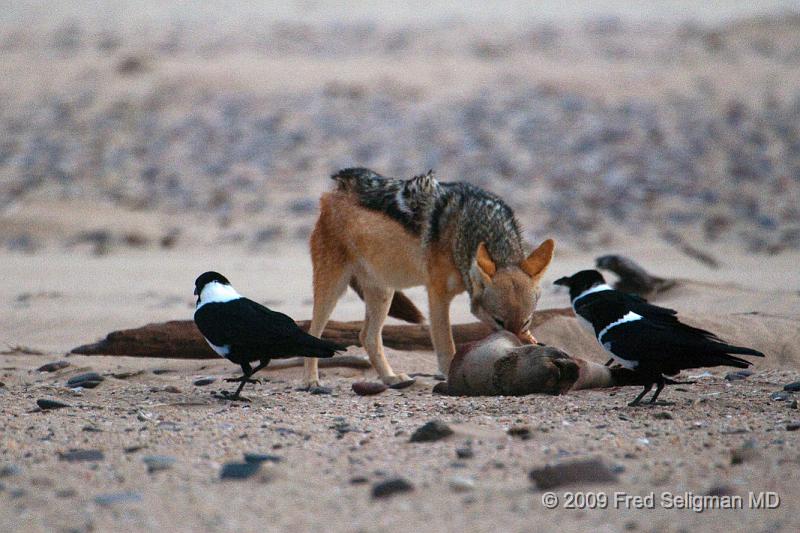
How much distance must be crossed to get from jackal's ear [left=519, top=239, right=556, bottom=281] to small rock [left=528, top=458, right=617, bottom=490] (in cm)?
254

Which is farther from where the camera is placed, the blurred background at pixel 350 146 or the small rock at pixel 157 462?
the blurred background at pixel 350 146

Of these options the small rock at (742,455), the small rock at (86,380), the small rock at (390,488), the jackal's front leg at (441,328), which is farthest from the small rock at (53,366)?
the small rock at (742,455)

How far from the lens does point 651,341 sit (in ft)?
17.7

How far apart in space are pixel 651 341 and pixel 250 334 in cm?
213

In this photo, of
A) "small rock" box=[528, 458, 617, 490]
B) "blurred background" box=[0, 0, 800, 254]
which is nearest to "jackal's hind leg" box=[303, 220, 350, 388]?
"small rock" box=[528, 458, 617, 490]

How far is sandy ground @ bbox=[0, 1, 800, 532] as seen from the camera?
4117mm

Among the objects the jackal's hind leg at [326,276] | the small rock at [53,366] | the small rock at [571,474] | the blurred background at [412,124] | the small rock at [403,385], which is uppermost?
the blurred background at [412,124]

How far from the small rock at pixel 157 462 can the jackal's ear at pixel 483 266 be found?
2.57 meters

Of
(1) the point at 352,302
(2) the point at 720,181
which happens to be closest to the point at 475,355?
(1) the point at 352,302

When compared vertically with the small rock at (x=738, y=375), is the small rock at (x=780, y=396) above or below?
below

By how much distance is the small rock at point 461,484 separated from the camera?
402 centimetres

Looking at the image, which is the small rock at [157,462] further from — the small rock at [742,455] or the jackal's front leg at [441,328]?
the jackal's front leg at [441,328]

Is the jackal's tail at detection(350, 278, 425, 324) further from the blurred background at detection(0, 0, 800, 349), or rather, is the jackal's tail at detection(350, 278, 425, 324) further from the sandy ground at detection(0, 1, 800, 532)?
the blurred background at detection(0, 0, 800, 349)

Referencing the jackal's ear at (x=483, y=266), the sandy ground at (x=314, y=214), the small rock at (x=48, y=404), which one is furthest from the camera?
the jackal's ear at (x=483, y=266)
